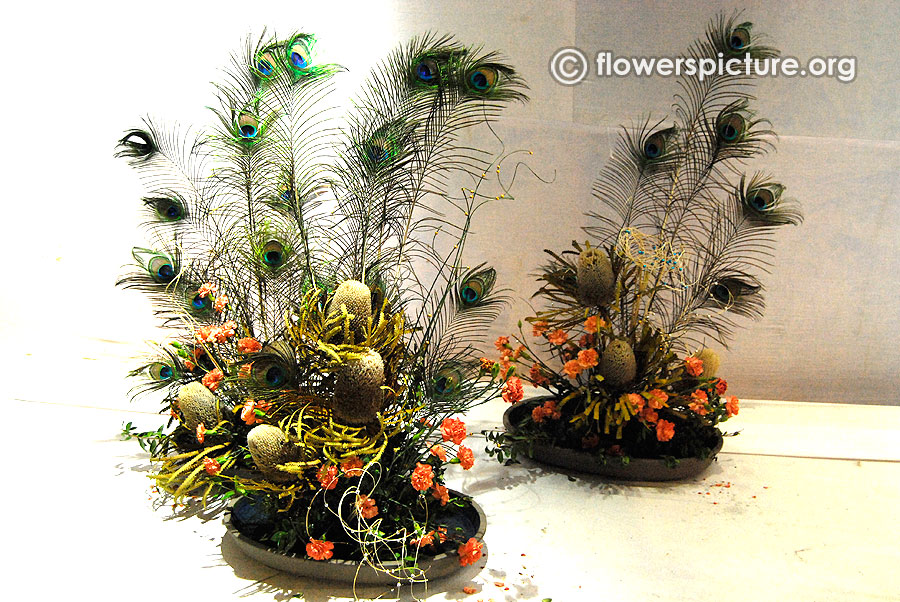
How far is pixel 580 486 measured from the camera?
11.6ft

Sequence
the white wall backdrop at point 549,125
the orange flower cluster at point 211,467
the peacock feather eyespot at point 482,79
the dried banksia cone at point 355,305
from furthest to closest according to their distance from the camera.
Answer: the white wall backdrop at point 549,125 → the orange flower cluster at point 211,467 → the peacock feather eyespot at point 482,79 → the dried banksia cone at point 355,305

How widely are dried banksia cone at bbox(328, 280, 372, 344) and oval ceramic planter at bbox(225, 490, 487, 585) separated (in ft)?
2.46

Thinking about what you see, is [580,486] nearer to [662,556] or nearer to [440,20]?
[662,556]

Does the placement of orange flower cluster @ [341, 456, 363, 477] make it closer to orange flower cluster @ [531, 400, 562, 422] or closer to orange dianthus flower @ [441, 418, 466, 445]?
orange dianthus flower @ [441, 418, 466, 445]

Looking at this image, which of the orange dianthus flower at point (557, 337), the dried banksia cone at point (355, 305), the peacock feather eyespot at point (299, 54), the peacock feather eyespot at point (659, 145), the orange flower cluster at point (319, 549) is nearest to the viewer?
the orange flower cluster at point (319, 549)

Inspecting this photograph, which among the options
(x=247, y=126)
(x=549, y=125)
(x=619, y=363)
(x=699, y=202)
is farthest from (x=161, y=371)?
(x=699, y=202)

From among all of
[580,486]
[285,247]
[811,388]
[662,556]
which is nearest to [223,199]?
[285,247]

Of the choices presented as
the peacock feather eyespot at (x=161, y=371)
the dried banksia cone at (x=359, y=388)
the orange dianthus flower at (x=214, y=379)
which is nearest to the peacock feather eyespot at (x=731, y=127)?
the dried banksia cone at (x=359, y=388)

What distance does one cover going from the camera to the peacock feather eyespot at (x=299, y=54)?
10.4 feet

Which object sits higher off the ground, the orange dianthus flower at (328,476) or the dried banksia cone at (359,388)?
the dried banksia cone at (359,388)

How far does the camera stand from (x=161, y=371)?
3678 mm

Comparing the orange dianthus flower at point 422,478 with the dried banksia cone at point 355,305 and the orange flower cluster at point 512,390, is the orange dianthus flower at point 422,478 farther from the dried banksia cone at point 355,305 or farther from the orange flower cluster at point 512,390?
the orange flower cluster at point 512,390

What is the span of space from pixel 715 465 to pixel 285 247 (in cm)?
225

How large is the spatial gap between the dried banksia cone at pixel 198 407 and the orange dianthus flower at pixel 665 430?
6.21 feet
